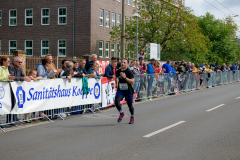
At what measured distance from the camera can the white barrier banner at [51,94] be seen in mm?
10555

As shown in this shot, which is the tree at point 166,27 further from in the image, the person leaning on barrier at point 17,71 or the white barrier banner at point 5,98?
the white barrier banner at point 5,98

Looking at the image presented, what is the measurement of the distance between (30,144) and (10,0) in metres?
39.8

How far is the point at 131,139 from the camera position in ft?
27.6

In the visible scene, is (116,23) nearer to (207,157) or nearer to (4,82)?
(4,82)

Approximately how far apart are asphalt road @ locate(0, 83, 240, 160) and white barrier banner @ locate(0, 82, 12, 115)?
668 mm

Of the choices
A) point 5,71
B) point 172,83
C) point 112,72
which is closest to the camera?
point 5,71

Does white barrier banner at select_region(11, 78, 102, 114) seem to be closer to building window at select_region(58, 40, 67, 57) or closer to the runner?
the runner

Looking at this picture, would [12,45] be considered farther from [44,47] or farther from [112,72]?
[112,72]

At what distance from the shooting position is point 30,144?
8.03 meters

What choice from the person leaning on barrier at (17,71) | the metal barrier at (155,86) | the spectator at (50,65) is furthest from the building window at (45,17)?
the person leaning on barrier at (17,71)

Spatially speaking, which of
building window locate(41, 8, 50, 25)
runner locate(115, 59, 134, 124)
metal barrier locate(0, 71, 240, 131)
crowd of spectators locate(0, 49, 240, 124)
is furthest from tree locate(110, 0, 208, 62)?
runner locate(115, 59, 134, 124)

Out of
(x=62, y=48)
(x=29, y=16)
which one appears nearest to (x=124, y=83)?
(x=62, y=48)

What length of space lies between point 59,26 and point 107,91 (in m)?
29.0

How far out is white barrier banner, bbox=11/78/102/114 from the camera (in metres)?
10.6
